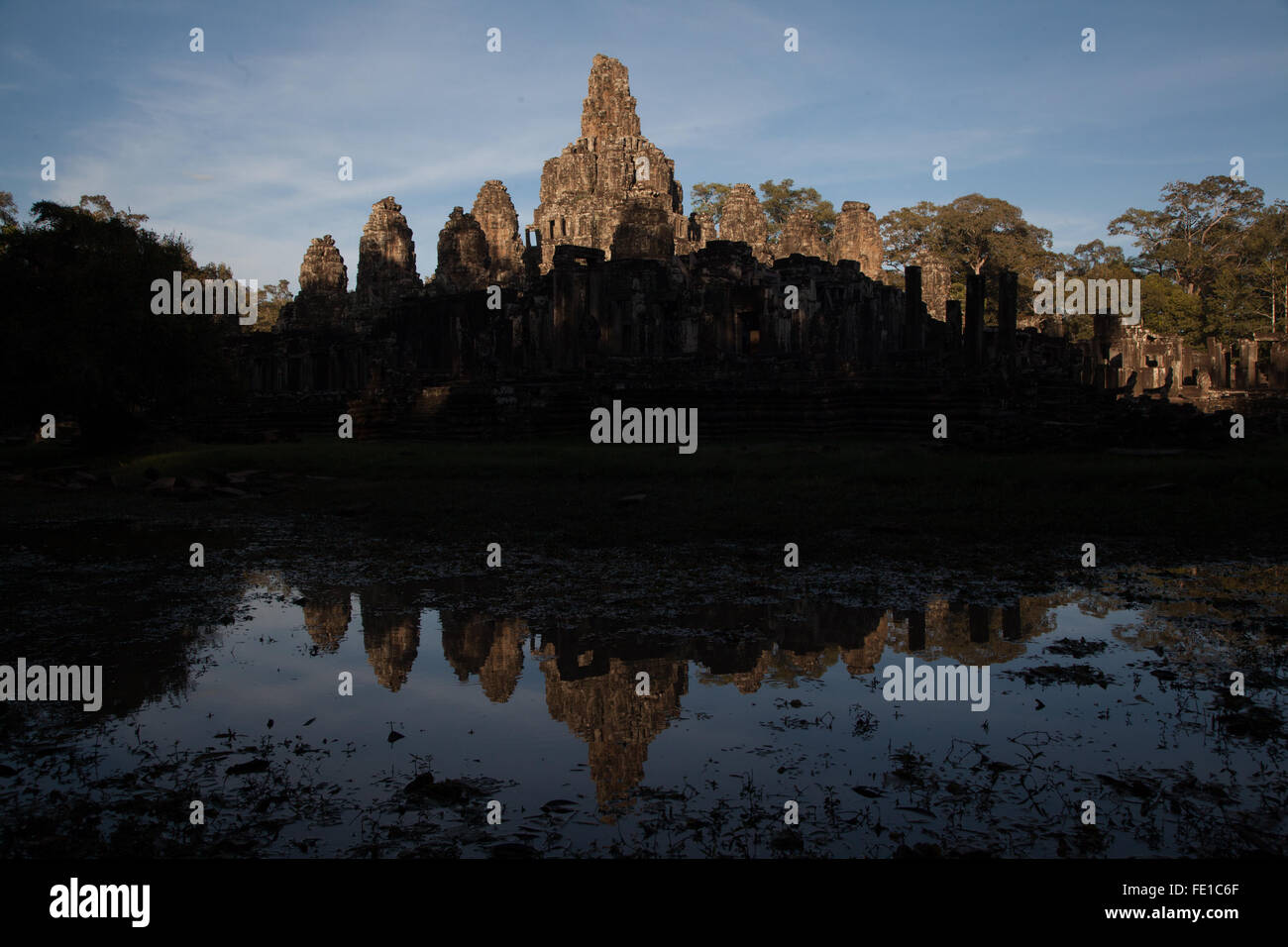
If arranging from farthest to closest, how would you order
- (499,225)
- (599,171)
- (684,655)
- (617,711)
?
1. (499,225)
2. (599,171)
3. (684,655)
4. (617,711)

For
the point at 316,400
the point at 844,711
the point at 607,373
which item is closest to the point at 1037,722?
the point at 844,711

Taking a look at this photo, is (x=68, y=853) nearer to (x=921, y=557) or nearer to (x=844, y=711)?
(x=844, y=711)

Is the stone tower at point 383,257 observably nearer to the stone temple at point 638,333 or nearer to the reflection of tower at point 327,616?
the stone temple at point 638,333

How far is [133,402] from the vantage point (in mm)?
22656

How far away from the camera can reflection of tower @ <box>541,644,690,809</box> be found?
163 inches

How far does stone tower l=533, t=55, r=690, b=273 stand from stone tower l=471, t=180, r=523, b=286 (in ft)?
7.21

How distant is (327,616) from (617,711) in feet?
11.0

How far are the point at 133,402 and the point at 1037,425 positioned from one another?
2144 centimetres

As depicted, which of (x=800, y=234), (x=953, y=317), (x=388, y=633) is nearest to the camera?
(x=388, y=633)

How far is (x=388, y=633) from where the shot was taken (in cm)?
674

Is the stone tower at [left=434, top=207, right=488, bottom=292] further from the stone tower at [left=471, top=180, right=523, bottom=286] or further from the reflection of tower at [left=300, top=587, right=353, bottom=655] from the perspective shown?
the reflection of tower at [left=300, top=587, right=353, bottom=655]

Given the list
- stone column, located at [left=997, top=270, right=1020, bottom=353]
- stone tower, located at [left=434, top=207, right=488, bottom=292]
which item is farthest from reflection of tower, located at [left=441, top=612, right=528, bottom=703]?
stone tower, located at [left=434, top=207, right=488, bottom=292]

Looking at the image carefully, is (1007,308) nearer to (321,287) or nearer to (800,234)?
(800,234)

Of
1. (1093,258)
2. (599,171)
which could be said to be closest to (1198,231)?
(1093,258)
